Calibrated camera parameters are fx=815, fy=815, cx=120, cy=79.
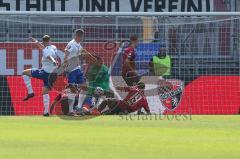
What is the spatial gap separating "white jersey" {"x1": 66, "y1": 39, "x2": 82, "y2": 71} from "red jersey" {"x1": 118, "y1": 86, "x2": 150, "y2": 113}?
4.41ft

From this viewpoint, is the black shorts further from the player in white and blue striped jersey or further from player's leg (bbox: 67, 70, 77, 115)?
the player in white and blue striped jersey

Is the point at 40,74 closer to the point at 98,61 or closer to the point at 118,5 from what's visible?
the point at 98,61

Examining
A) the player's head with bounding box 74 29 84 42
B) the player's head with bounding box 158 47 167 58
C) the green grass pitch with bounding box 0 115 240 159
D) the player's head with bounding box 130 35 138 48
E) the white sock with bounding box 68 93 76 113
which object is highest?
the player's head with bounding box 74 29 84 42

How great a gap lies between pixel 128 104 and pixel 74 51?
5.67ft

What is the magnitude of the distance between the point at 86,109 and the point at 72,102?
1.26 feet

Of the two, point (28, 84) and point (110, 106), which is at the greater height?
point (28, 84)

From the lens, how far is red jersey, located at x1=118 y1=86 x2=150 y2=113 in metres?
17.8

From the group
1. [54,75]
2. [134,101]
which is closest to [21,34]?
[54,75]

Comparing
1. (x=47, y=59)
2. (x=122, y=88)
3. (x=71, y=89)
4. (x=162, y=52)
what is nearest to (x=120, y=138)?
(x=47, y=59)

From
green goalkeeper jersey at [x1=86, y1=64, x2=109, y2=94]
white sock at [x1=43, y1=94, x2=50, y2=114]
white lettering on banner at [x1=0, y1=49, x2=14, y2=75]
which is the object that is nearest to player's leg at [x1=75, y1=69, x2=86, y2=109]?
green goalkeeper jersey at [x1=86, y1=64, x2=109, y2=94]

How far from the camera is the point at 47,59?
56.4ft

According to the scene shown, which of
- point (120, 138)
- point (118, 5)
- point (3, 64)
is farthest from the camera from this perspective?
point (118, 5)

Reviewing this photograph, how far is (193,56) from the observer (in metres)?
19.2

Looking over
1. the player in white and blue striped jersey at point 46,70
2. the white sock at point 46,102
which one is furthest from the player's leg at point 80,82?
the white sock at point 46,102
